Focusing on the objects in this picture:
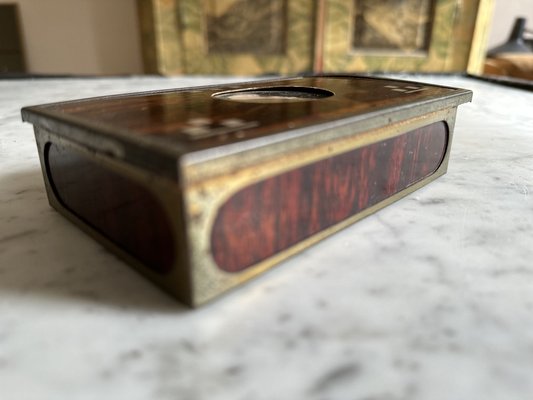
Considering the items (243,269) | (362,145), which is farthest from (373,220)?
(243,269)

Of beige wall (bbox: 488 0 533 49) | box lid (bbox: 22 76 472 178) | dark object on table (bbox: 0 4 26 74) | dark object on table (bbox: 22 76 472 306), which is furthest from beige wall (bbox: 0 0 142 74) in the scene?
beige wall (bbox: 488 0 533 49)

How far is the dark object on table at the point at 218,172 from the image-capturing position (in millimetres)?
442

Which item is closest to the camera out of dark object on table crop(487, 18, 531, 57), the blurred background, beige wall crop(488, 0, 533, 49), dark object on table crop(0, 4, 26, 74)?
the blurred background

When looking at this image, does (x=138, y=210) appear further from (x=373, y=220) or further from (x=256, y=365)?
(x=373, y=220)

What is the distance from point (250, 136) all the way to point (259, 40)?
257cm

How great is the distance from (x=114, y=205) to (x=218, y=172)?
18cm

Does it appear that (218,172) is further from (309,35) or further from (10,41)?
(10,41)

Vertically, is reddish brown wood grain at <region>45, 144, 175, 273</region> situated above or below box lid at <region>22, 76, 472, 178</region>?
below

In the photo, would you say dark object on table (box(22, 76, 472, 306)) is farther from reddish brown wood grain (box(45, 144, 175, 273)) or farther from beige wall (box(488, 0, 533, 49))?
beige wall (box(488, 0, 533, 49))

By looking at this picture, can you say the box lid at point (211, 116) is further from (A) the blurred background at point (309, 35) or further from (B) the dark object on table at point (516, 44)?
(B) the dark object on table at point (516, 44)

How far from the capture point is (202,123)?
1.73 ft

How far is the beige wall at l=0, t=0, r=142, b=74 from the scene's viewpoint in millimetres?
3238

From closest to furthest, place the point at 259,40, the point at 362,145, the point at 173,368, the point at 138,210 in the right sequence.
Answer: the point at 173,368, the point at 138,210, the point at 362,145, the point at 259,40

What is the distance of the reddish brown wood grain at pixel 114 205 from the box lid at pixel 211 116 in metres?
0.04
